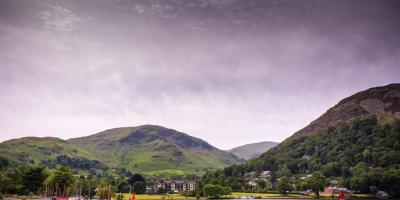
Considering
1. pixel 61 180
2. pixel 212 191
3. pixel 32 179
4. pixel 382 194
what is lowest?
pixel 382 194

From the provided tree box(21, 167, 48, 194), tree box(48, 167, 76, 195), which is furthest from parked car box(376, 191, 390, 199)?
tree box(21, 167, 48, 194)

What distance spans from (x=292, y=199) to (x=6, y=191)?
372 ft

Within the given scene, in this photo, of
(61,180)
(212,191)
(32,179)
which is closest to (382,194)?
(212,191)

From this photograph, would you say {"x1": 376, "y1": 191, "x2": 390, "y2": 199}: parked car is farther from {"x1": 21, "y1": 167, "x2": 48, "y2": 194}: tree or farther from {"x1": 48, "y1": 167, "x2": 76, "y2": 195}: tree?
{"x1": 21, "y1": 167, "x2": 48, "y2": 194}: tree

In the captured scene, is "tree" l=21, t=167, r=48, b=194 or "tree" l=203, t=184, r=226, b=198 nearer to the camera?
"tree" l=21, t=167, r=48, b=194

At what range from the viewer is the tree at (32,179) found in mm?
157325

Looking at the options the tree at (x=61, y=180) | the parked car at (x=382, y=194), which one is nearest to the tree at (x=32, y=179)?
the tree at (x=61, y=180)

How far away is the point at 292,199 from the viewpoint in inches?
6845

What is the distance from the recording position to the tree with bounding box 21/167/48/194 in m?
157

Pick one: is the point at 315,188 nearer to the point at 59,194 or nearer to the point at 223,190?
the point at 223,190

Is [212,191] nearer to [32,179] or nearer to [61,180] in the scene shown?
[61,180]

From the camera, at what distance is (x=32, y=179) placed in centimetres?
15925

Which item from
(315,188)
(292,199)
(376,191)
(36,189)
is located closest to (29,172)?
(36,189)

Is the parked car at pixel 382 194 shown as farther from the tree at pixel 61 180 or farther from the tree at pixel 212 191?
the tree at pixel 61 180
